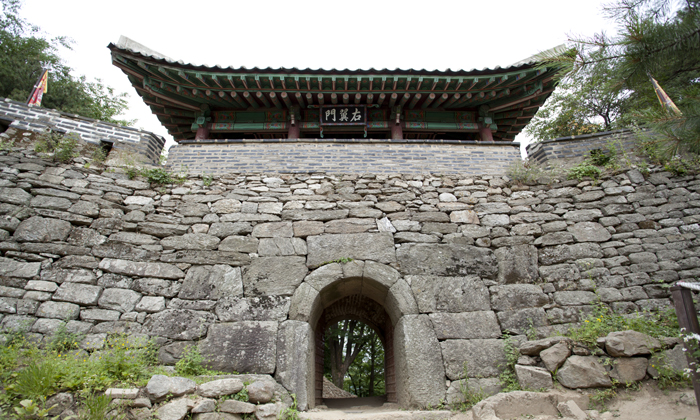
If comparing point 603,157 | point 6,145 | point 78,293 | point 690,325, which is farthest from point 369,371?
point 6,145

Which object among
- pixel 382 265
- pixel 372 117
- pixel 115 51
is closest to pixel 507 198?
pixel 382 265

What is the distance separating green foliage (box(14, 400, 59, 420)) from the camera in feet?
10.4

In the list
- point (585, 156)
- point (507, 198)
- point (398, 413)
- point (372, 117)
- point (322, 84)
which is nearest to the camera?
point (398, 413)

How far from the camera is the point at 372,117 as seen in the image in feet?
25.6

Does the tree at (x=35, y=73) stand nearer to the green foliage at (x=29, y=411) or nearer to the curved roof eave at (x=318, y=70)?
the curved roof eave at (x=318, y=70)

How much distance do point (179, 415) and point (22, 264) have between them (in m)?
2.94

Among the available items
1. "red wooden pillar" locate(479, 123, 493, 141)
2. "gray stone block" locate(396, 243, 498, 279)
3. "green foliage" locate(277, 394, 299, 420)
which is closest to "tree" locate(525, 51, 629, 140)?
"red wooden pillar" locate(479, 123, 493, 141)

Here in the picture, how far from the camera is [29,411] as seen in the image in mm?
3195

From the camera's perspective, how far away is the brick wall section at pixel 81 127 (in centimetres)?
586

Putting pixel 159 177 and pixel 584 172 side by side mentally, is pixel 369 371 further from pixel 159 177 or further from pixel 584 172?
pixel 159 177

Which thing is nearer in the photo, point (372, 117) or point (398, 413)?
point (398, 413)

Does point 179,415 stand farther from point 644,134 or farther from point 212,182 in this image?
point 644,134

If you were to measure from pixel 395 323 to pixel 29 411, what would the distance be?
155 inches

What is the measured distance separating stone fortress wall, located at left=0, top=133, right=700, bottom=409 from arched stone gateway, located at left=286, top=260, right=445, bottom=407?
0.07 ft
